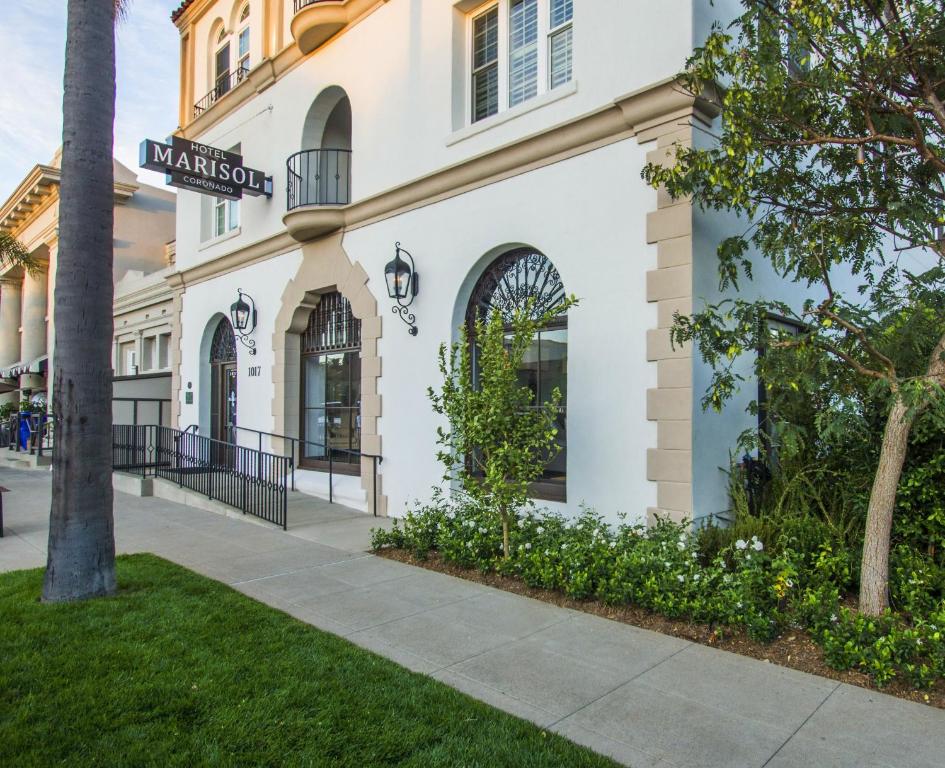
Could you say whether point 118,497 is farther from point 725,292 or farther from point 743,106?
point 743,106

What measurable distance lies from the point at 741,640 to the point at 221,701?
3.56 m

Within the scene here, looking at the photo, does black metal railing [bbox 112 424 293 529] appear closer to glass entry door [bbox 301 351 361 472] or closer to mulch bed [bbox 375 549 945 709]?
glass entry door [bbox 301 351 361 472]

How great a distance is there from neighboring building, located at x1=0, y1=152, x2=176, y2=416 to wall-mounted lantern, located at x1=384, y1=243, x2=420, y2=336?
10321mm

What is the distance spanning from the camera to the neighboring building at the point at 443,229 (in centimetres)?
704

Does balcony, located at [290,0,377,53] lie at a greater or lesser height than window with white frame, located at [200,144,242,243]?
greater

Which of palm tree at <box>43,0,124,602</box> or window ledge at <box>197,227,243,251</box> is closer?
palm tree at <box>43,0,124,602</box>

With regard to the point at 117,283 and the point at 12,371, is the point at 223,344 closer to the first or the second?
the point at 117,283

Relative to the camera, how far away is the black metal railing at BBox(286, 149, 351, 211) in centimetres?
1177

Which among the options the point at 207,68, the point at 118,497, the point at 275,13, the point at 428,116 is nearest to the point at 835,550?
the point at 428,116

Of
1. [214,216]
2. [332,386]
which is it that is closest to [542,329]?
[332,386]

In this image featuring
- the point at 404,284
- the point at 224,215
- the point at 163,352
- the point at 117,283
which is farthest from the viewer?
the point at 117,283

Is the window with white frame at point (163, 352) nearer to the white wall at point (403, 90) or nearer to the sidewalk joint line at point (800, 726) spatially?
the white wall at point (403, 90)

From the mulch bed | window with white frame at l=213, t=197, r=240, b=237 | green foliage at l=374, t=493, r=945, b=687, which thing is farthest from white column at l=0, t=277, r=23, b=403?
the mulch bed

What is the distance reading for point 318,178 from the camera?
11.8m
